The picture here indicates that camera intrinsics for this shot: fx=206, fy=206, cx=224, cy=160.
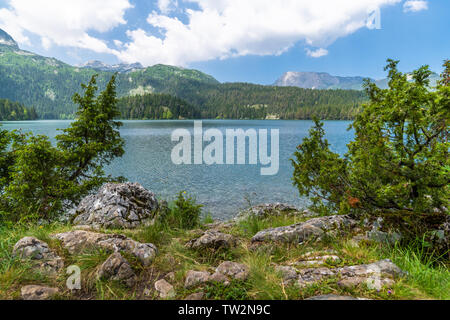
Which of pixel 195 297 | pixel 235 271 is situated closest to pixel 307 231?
pixel 235 271

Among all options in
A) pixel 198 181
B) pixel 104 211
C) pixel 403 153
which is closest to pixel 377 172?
pixel 403 153

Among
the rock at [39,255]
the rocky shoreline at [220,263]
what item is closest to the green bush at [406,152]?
the rocky shoreline at [220,263]

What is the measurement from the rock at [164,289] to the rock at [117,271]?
450 millimetres

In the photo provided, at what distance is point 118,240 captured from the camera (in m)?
4.12

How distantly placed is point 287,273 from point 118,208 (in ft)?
19.5

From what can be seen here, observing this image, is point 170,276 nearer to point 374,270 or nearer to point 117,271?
point 117,271

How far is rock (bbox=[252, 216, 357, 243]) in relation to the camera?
4.62m

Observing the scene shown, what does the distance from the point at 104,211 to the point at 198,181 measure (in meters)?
15.3

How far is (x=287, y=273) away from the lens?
10.1ft

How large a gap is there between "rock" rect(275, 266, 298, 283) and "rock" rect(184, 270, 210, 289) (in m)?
1.10

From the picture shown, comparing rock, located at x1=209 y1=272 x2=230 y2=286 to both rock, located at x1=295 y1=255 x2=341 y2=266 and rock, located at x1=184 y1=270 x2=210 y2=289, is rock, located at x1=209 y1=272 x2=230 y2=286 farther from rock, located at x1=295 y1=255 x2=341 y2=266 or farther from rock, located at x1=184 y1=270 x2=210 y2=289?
rock, located at x1=295 y1=255 x2=341 y2=266
